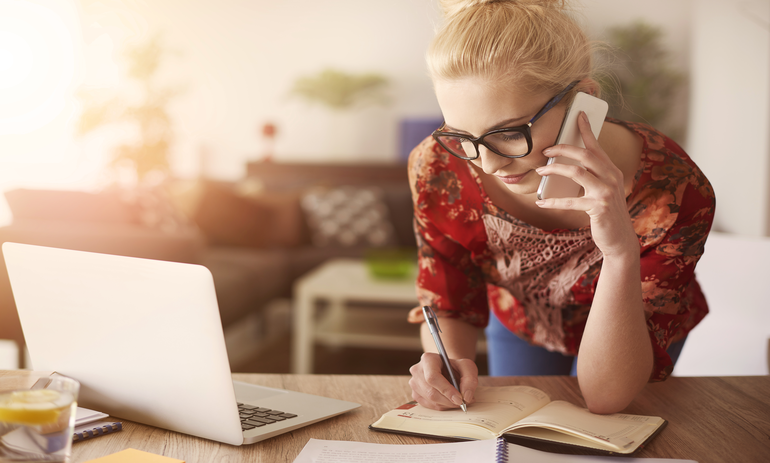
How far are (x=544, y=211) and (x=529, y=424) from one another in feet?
1.47

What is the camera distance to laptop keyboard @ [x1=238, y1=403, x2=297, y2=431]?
0.70 m

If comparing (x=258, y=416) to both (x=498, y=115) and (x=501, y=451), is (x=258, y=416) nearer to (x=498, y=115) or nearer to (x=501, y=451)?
(x=501, y=451)

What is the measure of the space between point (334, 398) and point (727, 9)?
3791 millimetres

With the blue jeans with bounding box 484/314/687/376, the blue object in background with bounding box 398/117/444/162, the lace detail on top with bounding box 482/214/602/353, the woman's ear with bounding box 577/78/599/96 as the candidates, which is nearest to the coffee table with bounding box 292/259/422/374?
the blue jeans with bounding box 484/314/687/376

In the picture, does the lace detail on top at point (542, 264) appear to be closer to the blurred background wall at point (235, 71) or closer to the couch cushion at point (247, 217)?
the couch cushion at point (247, 217)

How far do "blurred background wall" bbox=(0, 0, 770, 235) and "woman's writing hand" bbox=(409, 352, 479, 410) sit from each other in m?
3.88

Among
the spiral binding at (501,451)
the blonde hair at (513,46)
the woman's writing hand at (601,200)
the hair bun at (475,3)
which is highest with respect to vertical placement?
the hair bun at (475,3)

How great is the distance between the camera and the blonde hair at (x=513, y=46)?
77 cm

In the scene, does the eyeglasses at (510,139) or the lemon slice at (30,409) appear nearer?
the lemon slice at (30,409)

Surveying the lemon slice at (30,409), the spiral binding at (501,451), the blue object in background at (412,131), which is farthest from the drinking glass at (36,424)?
the blue object in background at (412,131)

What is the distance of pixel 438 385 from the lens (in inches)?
30.2

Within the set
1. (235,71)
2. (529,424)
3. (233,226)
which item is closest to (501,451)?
(529,424)

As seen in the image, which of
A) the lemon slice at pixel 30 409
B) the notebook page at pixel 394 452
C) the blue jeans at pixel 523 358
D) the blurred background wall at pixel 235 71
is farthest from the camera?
the blurred background wall at pixel 235 71

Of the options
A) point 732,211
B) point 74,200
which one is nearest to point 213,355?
point 74,200
